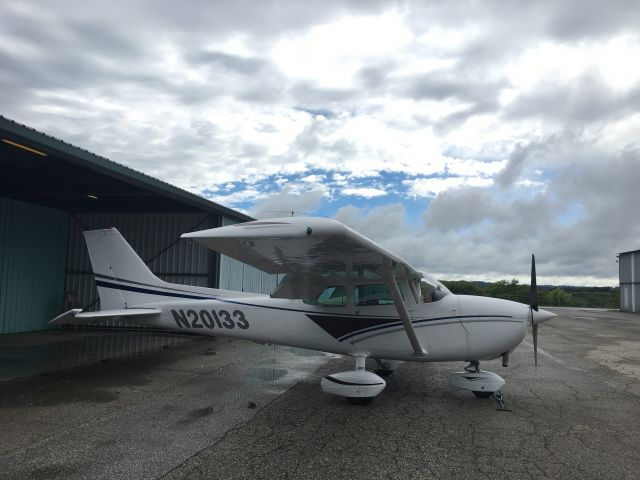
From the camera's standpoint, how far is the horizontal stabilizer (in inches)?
272

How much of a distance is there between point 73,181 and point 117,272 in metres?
5.27

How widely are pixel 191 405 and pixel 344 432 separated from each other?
2.27 meters

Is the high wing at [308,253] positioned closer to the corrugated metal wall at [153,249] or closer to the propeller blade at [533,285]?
the propeller blade at [533,285]

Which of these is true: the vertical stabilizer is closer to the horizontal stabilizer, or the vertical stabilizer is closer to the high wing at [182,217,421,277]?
the horizontal stabilizer

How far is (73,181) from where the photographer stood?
40.4 feet

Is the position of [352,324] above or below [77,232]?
below

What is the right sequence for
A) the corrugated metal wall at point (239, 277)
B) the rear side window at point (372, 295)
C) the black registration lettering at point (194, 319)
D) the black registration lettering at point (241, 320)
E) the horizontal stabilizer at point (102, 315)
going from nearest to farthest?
the rear side window at point (372, 295) < the horizontal stabilizer at point (102, 315) < the black registration lettering at point (241, 320) < the black registration lettering at point (194, 319) < the corrugated metal wall at point (239, 277)

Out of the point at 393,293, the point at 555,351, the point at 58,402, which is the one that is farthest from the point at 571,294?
the point at 58,402

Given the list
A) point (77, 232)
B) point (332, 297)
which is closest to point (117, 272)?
point (332, 297)

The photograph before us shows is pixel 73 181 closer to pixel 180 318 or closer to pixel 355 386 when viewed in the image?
pixel 180 318

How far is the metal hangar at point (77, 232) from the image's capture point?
1252 centimetres

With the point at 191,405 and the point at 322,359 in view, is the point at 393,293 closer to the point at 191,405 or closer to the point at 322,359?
the point at 191,405

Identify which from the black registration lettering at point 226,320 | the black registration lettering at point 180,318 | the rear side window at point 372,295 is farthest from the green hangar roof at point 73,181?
the rear side window at point 372,295

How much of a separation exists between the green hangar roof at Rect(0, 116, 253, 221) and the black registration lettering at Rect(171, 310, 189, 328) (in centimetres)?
427
